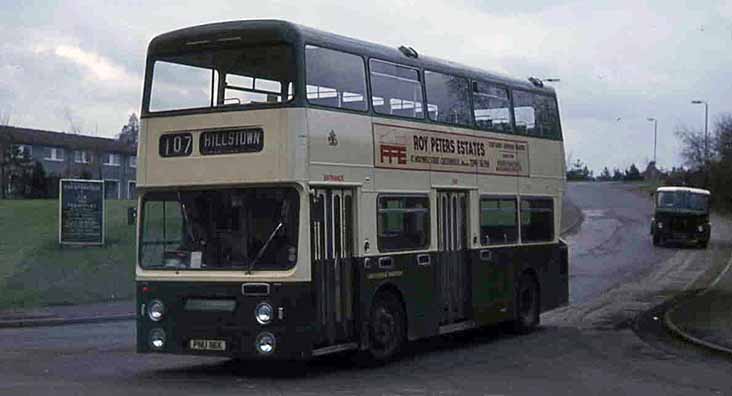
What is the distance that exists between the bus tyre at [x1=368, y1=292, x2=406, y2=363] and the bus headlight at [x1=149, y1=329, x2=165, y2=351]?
9.35 feet

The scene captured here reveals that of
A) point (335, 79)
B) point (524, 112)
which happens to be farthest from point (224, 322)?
point (524, 112)

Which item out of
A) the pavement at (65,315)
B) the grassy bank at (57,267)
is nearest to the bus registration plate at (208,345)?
the pavement at (65,315)

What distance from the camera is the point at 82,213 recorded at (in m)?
35.5

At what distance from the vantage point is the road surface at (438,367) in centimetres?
1430

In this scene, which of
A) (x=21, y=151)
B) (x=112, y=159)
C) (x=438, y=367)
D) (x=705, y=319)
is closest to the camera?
(x=438, y=367)

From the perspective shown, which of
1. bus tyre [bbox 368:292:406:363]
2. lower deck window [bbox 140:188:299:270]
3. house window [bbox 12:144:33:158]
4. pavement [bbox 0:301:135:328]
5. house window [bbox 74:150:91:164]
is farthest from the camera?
house window [bbox 74:150:91:164]

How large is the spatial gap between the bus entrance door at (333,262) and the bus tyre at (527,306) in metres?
6.16

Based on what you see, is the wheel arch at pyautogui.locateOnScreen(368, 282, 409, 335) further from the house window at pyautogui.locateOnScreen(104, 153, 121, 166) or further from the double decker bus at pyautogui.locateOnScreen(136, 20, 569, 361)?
the house window at pyautogui.locateOnScreen(104, 153, 121, 166)

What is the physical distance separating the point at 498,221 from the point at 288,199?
6.60m

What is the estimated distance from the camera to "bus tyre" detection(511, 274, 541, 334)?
21438 millimetres

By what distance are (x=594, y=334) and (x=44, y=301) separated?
14.3 metres

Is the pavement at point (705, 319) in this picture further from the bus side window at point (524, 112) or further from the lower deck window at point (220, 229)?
the lower deck window at point (220, 229)

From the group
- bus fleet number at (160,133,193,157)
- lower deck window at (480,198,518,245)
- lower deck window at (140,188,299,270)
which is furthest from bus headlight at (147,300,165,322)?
lower deck window at (480,198,518,245)

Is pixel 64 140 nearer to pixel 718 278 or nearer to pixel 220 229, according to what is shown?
pixel 718 278
